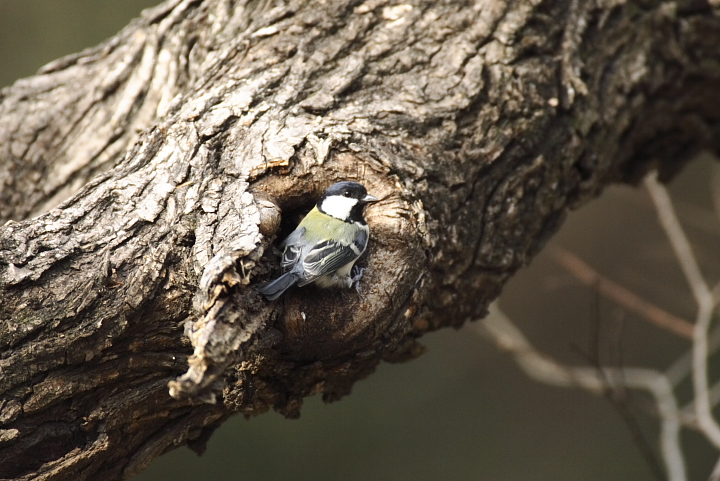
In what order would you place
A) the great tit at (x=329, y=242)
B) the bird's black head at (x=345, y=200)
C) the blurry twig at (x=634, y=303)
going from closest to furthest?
the great tit at (x=329, y=242)
the bird's black head at (x=345, y=200)
the blurry twig at (x=634, y=303)

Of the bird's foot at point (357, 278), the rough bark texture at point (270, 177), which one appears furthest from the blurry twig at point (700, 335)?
the bird's foot at point (357, 278)

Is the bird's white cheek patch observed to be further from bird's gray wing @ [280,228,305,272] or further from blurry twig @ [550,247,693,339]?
blurry twig @ [550,247,693,339]

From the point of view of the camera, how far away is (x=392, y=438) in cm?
436

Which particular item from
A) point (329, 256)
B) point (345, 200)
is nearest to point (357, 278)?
point (329, 256)

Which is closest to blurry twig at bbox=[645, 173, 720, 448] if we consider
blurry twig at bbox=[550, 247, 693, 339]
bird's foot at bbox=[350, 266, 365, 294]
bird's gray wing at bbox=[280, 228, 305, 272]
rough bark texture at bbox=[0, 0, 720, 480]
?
blurry twig at bbox=[550, 247, 693, 339]

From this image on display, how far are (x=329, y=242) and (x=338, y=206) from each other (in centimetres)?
12

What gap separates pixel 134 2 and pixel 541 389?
4.14 metres

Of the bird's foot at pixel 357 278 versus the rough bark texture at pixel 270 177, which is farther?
the bird's foot at pixel 357 278

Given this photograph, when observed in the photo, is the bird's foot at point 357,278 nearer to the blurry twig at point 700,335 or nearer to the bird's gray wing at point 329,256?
the bird's gray wing at point 329,256

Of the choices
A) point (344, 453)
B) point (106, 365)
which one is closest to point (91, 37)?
point (344, 453)

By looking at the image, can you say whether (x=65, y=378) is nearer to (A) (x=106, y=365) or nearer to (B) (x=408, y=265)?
Result: (A) (x=106, y=365)

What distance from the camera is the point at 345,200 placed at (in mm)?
1852

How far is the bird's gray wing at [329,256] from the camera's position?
1.62 m

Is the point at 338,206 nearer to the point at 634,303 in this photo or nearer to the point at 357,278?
the point at 357,278
